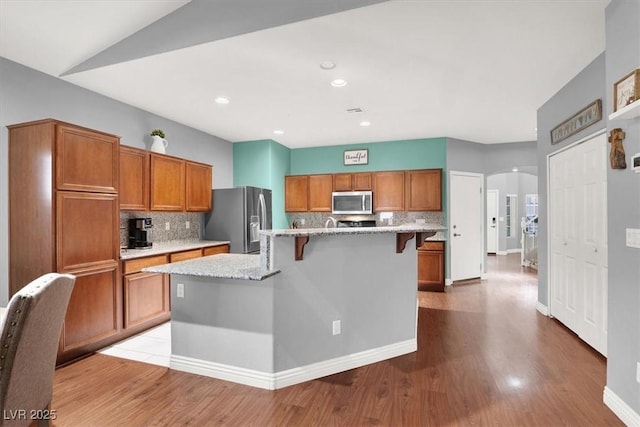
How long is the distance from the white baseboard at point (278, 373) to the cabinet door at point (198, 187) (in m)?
2.43

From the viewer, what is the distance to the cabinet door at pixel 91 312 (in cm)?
279

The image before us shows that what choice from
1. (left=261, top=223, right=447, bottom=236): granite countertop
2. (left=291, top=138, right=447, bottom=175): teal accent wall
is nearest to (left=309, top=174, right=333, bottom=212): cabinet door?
(left=291, top=138, right=447, bottom=175): teal accent wall

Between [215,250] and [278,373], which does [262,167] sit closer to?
[215,250]

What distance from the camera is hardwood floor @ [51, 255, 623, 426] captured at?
80.8 inches

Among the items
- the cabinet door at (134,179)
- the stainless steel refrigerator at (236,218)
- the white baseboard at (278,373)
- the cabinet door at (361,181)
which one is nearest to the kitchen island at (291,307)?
the white baseboard at (278,373)

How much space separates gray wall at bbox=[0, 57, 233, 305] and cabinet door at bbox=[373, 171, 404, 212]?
3159 mm

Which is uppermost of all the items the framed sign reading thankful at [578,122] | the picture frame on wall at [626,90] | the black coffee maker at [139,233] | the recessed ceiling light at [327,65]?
the recessed ceiling light at [327,65]

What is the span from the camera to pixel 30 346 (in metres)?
1.32

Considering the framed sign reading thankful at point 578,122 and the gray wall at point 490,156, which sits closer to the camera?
the framed sign reading thankful at point 578,122

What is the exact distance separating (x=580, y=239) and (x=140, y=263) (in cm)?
451

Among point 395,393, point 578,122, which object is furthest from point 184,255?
point 578,122

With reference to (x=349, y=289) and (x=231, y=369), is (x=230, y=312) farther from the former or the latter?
(x=349, y=289)

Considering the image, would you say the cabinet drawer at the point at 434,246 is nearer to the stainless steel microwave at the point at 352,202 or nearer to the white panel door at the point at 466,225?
the white panel door at the point at 466,225

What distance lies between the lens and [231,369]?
2514 mm
